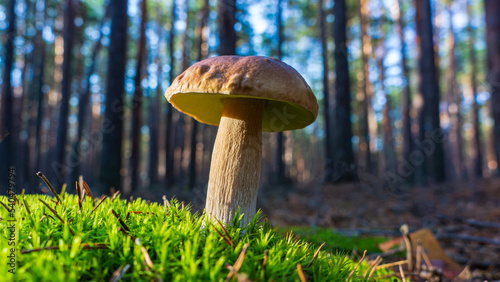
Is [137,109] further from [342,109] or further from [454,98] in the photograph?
[454,98]

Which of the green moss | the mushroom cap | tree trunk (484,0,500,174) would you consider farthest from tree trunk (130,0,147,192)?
tree trunk (484,0,500,174)

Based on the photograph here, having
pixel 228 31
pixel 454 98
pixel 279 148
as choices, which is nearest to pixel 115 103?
pixel 228 31

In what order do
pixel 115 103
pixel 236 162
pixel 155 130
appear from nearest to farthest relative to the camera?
pixel 236 162
pixel 115 103
pixel 155 130

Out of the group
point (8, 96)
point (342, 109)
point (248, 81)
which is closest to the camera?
point (248, 81)

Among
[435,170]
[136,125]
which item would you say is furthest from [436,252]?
[136,125]

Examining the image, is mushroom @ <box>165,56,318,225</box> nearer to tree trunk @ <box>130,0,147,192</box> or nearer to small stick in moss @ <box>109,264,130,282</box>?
small stick in moss @ <box>109,264,130,282</box>

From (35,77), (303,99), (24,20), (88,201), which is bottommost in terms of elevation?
(88,201)

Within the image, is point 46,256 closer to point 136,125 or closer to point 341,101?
point 341,101

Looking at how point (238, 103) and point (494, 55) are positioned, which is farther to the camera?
point (494, 55)
